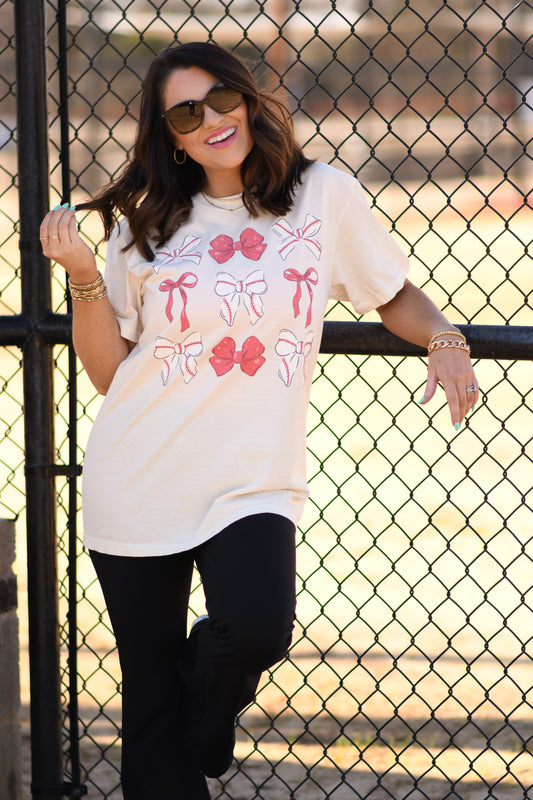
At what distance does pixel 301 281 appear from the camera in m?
2.01

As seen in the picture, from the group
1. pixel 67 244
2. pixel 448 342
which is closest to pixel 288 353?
pixel 448 342

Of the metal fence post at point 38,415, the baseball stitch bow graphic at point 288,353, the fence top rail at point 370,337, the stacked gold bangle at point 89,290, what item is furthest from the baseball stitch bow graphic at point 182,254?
the metal fence post at point 38,415

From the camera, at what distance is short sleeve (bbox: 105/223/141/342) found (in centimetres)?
209

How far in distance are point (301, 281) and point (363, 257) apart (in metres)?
0.19

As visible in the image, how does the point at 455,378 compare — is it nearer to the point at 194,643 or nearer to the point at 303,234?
the point at 303,234

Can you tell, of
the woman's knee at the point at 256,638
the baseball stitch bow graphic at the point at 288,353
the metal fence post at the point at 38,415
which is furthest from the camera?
the metal fence post at the point at 38,415

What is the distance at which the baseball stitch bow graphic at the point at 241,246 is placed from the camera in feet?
6.60

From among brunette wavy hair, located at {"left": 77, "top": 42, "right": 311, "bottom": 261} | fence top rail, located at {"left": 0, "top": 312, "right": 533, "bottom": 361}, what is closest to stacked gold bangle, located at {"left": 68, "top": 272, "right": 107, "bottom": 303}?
brunette wavy hair, located at {"left": 77, "top": 42, "right": 311, "bottom": 261}

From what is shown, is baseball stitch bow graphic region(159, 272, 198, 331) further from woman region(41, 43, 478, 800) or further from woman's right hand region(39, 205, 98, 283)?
woman's right hand region(39, 205, 98, 283)

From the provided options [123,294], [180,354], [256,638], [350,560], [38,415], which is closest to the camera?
[256,638]

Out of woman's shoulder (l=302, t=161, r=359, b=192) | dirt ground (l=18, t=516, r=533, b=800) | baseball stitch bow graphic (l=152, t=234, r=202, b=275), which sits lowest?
dirt ground (l=18, t=516, r=533, b=800)

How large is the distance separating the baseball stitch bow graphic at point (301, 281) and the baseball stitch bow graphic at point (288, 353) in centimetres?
4

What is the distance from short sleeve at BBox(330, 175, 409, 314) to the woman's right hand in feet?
1.68

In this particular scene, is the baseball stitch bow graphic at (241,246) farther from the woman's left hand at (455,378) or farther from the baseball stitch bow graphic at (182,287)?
the woman's left hand at (455,378)
